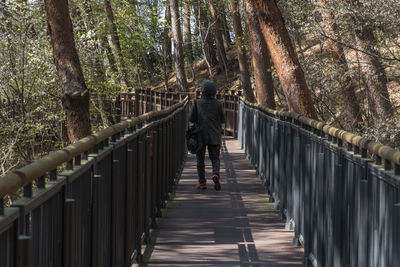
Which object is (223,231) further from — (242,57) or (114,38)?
(242,57)

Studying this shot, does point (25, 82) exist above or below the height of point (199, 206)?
above

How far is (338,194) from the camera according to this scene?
191 inches

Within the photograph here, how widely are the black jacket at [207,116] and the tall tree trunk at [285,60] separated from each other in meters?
1.47

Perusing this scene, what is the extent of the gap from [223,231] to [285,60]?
17.0 ft

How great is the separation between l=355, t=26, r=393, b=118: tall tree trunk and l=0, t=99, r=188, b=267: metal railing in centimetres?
943

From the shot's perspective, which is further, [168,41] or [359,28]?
[168,41]

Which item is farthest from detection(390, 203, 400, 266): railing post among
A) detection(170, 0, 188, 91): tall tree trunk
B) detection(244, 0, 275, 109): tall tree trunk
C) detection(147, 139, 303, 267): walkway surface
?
detection(170, 0, 188, 91): tall tree trunk

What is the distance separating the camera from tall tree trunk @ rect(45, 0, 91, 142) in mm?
11531

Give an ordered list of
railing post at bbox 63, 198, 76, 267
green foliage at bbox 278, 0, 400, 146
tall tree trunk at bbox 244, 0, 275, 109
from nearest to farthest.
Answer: railing post at bbox 63, 198, 76, 267, green foliage at bbox 278, 0, 400, 146, tall tree trunk at bbox 244, 0, 275, 109

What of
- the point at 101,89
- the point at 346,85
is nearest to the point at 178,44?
the point at 101,89

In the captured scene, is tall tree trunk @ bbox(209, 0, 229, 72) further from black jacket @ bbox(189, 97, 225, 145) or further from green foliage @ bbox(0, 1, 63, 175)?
black jacket @ bbox(189, 97, 225, 145)

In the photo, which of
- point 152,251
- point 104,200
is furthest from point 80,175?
point 152,251

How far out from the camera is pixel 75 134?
11.7 metres

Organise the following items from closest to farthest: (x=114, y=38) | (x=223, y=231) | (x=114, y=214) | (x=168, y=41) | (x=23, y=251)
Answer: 1. (x=23, y=251)
2. (x=114, y=214)
3. (x=223, y=231)
4. (x=114, y=38)
5. (x=168, y=41)
